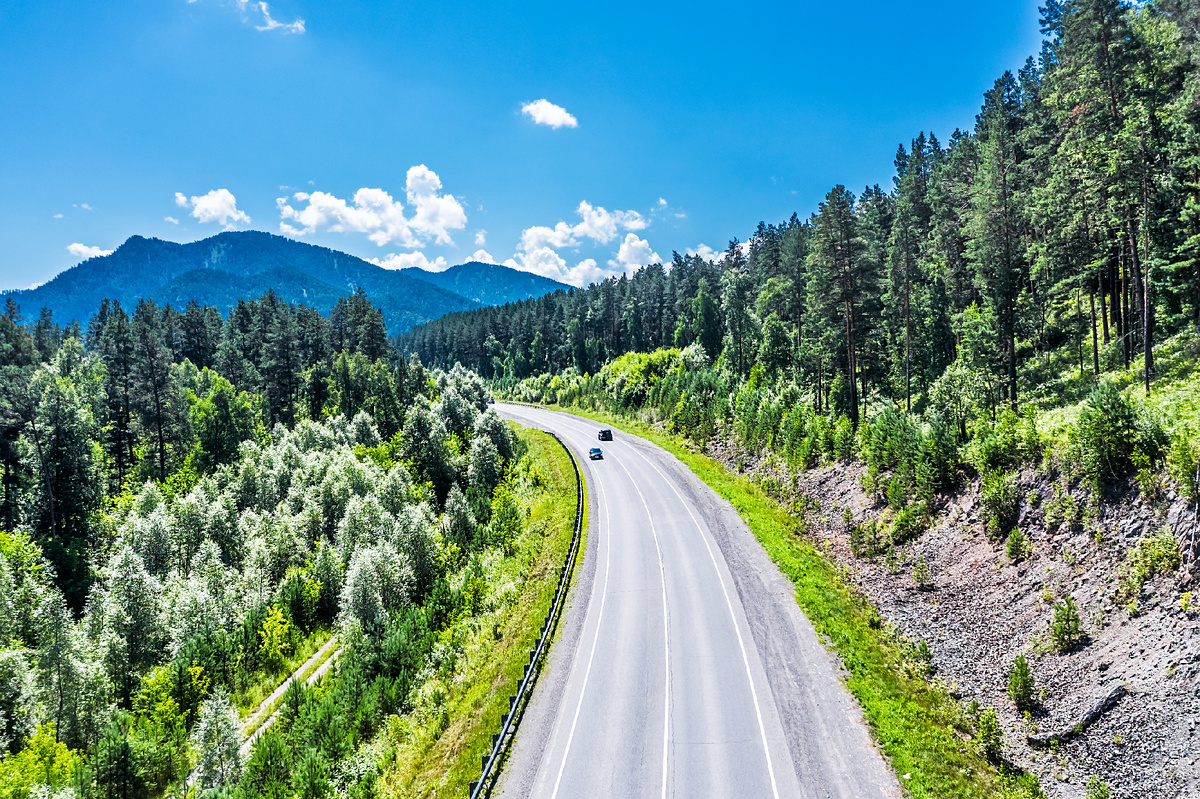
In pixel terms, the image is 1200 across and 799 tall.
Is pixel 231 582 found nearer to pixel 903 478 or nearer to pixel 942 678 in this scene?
pixel 942 678

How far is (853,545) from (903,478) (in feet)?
14.8

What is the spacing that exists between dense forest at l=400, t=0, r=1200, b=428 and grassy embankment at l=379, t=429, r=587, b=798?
24137mm

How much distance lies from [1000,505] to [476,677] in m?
21.7

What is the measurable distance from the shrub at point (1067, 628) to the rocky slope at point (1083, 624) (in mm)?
206

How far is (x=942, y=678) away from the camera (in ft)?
58.6

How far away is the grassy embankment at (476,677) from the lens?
15.2 metres

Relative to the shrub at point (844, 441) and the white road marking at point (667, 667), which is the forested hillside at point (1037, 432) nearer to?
the shrub at point (844, 441)

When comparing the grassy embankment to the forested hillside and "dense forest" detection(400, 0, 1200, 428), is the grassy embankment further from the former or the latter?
"dense forest" detection(400, 0, 1200, 428)

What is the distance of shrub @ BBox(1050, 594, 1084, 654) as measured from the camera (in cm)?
1576

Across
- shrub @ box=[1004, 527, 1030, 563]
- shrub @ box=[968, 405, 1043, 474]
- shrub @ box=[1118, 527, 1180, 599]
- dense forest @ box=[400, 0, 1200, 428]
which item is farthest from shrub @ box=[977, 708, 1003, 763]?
dense forest @ box=[400, 0, 1200, 428]

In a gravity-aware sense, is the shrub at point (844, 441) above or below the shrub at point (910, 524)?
above

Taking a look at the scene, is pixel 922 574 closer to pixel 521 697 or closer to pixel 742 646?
pixel 742 646

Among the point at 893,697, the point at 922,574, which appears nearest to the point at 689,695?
the point at 893,697

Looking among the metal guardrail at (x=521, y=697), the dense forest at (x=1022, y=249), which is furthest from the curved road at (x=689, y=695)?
the dense forest at (x=1022, y=249)
